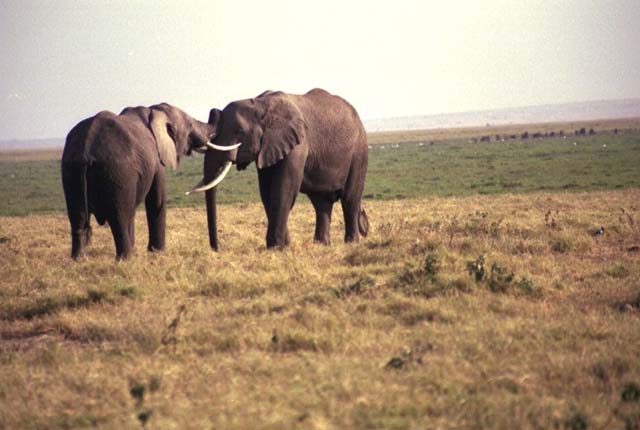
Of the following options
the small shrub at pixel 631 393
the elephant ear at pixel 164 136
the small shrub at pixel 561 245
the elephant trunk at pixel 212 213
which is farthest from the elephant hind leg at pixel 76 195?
the small shrub at pixel 631 393

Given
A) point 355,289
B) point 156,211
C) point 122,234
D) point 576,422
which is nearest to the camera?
point 576,422

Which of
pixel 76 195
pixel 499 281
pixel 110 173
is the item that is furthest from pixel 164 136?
pixel 499 281

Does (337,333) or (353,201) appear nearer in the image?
(337,333)

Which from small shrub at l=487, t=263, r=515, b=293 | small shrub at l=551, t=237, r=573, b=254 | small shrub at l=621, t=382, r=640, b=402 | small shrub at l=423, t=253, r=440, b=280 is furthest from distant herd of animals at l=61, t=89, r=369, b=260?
small shrub at l=621, t=382, r=640, b=402

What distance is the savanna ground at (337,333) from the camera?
5.79 m

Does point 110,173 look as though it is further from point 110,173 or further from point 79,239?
point 79,239

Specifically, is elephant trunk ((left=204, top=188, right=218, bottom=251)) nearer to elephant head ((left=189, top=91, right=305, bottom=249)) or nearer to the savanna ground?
elephant head ((left=189, top=91, right=305, bottom=249))

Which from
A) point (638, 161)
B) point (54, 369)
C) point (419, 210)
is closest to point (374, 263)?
point (54, 369)

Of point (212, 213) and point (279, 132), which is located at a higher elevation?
point (279, 132)

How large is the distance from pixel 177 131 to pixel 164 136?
Answer: 1.79 feet

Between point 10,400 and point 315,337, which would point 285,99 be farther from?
point 10,400

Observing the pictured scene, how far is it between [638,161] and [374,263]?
30366 millimetres

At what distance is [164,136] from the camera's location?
45.1 feet

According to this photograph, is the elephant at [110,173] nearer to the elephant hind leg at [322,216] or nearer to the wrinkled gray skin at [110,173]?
the wrinkled gray skin at [110,173]
